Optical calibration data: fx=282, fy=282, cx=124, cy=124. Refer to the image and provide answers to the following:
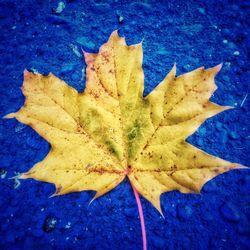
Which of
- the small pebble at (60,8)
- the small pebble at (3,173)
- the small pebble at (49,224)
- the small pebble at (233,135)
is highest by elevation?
the small pebble at (60,8)

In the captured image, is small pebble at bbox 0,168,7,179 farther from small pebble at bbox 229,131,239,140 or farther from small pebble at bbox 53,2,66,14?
small pebble at bbox 229,131,239,140

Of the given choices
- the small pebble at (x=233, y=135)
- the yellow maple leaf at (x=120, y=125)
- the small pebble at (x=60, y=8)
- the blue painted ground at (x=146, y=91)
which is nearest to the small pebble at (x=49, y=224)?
the blue painted ground at (x=146, y=91)

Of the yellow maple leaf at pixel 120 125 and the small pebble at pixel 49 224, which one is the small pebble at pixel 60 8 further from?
the small pebble at pixel 49 224

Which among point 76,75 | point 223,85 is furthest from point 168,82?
point 76,75

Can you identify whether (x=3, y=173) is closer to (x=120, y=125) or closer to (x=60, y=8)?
(x=120, y=125)

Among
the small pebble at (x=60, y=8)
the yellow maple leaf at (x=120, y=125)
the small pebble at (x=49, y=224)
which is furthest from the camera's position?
the small pebble at (x=60, y=8)

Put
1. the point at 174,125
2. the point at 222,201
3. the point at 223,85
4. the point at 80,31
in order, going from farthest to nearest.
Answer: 1. the point at 80,31
2. the point at 223,85
3. the point at 222,201
4. the point at 174,125

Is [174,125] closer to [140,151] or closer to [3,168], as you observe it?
[140,151]
